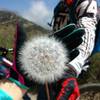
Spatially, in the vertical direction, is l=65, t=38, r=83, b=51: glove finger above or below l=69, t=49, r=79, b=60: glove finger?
above

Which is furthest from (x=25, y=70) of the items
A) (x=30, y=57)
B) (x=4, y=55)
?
(x=4, y=55)

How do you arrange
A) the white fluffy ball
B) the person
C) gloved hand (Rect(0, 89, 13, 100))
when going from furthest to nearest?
the person, the white fluffy ball, gloved hand (Rect(0, 89, 13, 100))

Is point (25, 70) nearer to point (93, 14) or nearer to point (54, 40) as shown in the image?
point (54, 40)

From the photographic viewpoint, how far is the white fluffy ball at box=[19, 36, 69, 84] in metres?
4.15

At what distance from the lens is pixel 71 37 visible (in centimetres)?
463

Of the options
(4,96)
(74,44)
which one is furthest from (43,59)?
(74,44)

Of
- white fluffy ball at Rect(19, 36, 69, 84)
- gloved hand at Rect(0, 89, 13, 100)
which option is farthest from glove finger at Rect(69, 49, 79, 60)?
gloved hand at Rect(0, 89, 13, 100)

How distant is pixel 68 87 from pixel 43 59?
0.61 metres

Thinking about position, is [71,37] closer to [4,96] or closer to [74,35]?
[74,35]

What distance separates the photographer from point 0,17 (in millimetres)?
7812

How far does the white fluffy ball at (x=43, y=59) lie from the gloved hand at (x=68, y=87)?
188 mm

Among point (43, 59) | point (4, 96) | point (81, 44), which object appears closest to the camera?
point (4, 96)

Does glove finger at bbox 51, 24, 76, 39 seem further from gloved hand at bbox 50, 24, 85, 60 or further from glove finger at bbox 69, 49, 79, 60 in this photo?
glove finger at bbox 69, 49, 79, 60

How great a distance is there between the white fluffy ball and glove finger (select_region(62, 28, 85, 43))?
223 millimetres
